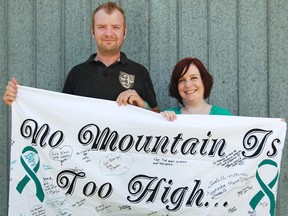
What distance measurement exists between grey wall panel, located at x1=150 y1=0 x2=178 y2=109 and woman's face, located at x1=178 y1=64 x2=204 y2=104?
1.86 ft

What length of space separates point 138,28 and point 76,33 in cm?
48

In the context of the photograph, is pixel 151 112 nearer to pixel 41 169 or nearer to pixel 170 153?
pixel 170 153

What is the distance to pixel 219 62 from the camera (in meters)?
3.89

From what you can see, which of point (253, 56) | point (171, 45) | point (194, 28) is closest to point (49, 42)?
point (171, 45)

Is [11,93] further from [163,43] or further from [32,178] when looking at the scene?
[163,43]

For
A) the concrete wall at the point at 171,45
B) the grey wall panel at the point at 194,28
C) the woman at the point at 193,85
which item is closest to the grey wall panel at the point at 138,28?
the concrete wall at the point at 171,45

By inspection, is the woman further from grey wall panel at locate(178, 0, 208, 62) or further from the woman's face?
grey wall panel at locate(178, 0, 208, 62)

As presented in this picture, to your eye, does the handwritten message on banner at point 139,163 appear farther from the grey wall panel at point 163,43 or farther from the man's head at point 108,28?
the grey wall panel at point 163,43

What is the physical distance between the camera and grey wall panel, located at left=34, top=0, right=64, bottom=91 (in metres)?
3.98

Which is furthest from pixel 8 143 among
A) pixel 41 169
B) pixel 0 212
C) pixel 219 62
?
pixel 219 62

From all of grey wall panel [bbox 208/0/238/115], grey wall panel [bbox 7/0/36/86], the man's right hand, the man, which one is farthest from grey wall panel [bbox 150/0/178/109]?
the man's right hand

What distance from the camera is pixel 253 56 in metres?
3.87

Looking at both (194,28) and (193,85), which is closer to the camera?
(193,85)

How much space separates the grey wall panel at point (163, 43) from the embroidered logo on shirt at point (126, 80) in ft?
1.58
